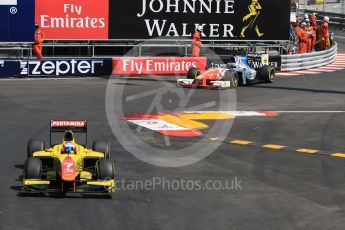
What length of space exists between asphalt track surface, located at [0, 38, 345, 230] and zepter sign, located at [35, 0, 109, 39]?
255 inches

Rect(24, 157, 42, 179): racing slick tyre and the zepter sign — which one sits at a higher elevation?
the zepter sign

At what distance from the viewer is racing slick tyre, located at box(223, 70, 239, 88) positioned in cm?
3005

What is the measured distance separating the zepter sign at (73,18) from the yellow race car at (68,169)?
18.7 metres

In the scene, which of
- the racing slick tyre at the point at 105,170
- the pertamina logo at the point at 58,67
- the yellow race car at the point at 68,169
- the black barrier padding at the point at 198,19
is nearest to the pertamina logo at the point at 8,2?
the pertamina logo at the point at 58,67

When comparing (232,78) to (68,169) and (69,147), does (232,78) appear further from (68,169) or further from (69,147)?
(68,169)

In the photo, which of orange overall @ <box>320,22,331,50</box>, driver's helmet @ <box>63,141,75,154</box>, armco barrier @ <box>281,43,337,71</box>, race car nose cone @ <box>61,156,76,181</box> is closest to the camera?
race car nose cone @ <box>61,156,76,181</box>

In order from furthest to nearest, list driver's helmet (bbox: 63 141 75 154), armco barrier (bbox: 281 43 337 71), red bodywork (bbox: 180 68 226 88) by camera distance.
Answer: armco barrier (bbox: 281 43 337 71)
red bodywork (bbox: 180 68 226 88)
driver's helmet (bbox: 63 141 75 154)

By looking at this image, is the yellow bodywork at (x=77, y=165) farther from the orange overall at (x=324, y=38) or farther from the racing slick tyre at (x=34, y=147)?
the orange overall at (x=324, y=38)

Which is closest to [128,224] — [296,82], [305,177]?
[305,177]

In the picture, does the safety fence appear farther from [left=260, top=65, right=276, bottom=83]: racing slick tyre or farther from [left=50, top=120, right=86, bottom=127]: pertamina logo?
[left=50, top=120, right=86, bottom=127]: pertamina logo

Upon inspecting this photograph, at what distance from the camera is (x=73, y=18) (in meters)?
33.9

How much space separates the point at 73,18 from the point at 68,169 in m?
20.8

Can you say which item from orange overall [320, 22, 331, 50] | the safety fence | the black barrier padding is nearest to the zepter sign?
the black barrier padding

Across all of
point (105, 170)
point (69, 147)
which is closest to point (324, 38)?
point (69, 147)
